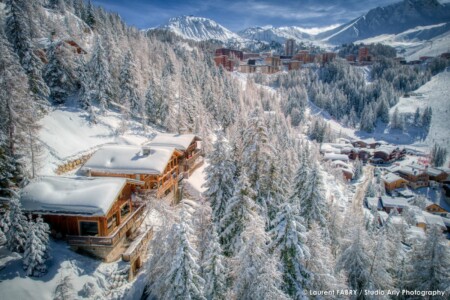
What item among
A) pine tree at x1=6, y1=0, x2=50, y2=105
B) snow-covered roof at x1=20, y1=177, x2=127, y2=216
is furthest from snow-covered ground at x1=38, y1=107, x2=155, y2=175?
snow-covered roof at x1=20, y1=177, x2=127, y2=216

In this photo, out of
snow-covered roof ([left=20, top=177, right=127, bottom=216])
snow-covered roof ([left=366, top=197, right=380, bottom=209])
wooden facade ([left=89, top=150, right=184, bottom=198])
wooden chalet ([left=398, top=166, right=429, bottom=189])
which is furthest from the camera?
wooden chalet ([left=398, top=166, right=429, bottom=189])

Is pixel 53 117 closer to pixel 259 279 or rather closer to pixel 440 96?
pixel 259 279

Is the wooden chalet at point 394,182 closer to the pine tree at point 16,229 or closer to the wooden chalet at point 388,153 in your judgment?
the wooden chalet at point 388,153

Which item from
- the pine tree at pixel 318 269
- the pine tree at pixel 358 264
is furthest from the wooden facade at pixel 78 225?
the pine tree at pixel 358 264

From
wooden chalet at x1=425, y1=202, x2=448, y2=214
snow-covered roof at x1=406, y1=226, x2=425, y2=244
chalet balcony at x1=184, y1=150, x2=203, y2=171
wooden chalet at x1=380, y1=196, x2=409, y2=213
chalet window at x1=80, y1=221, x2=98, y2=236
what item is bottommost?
wooden chalet at x1=425, y1=202, x2=448, y2=214

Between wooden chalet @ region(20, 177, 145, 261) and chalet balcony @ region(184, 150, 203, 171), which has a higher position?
wooden chalet @ region(20, 177, 145, 261)

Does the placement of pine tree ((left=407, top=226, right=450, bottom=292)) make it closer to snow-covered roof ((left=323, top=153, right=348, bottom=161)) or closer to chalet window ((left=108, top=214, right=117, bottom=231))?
chalet window ((left=108, top=214, right=117, bottom=231))

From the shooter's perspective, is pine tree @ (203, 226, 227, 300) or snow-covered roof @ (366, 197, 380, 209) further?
snow-covered roof @ (366, 197, 380, 209)
